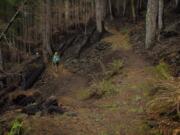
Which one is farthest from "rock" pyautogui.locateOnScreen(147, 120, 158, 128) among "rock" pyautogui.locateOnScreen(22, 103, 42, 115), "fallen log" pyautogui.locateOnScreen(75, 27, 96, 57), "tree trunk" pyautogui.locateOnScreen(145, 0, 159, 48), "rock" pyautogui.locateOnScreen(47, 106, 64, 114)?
"fallen log" pyautogui.locateOnScreen(75, 27, 96, 57)

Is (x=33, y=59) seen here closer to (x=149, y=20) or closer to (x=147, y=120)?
(x=149, y=20)

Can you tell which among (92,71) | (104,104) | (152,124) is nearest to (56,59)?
(92,71)

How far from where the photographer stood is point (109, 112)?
12.0m

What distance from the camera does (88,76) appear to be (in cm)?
2078

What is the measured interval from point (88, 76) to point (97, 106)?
7.61 meters

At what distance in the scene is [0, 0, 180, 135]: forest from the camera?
32.4 ft

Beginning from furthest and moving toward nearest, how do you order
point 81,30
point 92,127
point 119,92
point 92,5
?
1. point 92,5
2. point 81,30
3. point 119,92
4. point 92,127

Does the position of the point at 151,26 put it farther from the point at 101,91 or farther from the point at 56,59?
the point at 101,91

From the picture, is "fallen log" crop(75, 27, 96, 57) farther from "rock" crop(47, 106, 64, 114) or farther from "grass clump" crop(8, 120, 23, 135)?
"grass clump" crop(8, 120, 23, 135)

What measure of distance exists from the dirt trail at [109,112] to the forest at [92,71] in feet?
0.10

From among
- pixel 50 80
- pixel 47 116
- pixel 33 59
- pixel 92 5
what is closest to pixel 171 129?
pixel 47 116

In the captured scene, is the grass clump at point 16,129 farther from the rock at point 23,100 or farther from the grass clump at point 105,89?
the grass clump at point 105,89

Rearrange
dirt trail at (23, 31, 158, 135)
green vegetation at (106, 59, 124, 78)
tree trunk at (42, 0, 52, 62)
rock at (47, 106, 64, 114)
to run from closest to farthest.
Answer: dirt trail at (23, 31, 158, 135), rock at (47, 106, 64, 114), green vegetation at (106, 59, 124, 78), tree trunk at (42, 0, 52, 62)

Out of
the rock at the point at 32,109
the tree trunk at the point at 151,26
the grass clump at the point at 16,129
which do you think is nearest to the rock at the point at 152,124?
the grass clump at the point at 16,129
